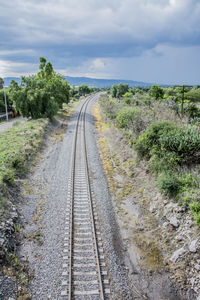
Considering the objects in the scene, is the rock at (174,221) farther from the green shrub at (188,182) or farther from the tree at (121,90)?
the tree at (121,90)

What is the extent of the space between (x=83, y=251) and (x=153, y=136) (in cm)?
848

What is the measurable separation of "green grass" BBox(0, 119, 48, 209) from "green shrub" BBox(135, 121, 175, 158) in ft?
27.1

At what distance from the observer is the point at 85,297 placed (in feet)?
21.0

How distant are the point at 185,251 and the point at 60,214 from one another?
5609mm

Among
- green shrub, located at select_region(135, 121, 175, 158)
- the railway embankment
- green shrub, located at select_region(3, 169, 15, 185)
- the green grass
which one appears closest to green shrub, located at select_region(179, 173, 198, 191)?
green shrub, located at select_region(135, 121, 175, 158)

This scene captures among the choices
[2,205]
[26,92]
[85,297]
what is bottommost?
[85,297]

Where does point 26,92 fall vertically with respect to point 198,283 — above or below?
above

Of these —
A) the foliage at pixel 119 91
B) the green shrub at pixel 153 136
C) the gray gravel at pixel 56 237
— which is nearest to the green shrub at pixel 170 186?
the gray gravel at pixel 56 237

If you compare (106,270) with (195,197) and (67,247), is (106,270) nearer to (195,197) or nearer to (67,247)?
(67,247)

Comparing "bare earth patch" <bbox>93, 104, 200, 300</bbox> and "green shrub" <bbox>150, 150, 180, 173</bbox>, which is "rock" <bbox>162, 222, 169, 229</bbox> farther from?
"green shrub" <bbox>150, 150, 180, 173</bbox>

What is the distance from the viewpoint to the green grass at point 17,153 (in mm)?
11980

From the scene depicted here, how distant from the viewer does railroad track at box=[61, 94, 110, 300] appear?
6.62 metres

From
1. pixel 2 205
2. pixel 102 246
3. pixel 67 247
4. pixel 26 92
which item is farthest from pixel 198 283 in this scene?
pixel 26 92

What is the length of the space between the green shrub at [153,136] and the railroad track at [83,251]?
4.55 metres
